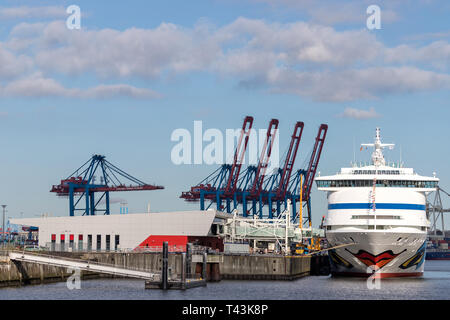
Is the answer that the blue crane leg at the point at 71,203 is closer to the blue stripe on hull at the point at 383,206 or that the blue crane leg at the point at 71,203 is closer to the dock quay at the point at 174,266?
the dock quay at the point at 174,266

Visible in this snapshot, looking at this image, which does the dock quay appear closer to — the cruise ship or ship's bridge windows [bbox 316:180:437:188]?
the cruise ship

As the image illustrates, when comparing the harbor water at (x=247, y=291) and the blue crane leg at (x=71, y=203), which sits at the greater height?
the blue crane leg at (x=71, y=203)

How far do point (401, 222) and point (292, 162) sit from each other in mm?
93430

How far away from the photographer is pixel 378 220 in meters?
94.4

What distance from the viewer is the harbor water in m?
77.4

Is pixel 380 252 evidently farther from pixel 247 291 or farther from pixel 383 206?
pixel 247 291

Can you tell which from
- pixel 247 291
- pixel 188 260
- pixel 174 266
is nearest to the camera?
pixel 247 291

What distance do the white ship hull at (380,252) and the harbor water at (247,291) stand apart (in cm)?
129

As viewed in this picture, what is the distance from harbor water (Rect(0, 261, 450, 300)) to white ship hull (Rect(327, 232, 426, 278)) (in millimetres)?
1289

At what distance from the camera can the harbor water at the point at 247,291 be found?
77.4m

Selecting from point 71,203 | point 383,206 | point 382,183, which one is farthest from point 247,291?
point 71,203

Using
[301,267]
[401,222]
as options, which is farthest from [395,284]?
[301,267]

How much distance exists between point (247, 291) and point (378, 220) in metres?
19.0

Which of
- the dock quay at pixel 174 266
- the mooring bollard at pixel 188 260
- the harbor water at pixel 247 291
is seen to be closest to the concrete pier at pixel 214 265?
the dock quay at pixel 174 266
